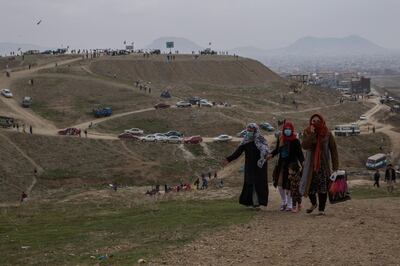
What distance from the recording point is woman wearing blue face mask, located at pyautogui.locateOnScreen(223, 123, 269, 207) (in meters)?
14.5

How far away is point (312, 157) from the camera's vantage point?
42.9 feet

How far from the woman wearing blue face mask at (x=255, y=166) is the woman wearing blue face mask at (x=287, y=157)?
381 millimetres

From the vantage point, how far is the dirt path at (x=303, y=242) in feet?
31.9

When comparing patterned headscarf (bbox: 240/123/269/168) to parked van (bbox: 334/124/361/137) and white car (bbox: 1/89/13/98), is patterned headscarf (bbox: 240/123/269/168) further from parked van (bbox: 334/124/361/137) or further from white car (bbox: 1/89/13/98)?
white car (bbox: 1/89/13/98)

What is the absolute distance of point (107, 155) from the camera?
50188 mm

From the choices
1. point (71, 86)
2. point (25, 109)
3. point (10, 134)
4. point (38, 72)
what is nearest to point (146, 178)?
point (10, 134)

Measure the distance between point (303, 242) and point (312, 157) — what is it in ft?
9.52

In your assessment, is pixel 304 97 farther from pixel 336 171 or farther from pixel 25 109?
pixel 336 171

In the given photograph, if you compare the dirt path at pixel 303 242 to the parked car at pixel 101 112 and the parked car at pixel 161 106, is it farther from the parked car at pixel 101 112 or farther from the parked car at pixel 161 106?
the parked car at pixel 161 106

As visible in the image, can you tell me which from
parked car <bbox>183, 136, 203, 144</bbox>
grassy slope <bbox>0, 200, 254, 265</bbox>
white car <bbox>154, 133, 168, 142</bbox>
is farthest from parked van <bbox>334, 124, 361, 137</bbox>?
grassy slope <bbox>0, 200, 254, 265</bbox>

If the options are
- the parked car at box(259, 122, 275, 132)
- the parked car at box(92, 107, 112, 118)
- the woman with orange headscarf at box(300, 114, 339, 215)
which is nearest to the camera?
the woman with orange headscarf at box(300, 114, 339, 215)

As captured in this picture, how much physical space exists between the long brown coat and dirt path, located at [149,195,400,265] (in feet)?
3.08

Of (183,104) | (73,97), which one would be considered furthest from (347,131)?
(73,97)

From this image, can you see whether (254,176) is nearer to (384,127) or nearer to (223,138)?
(223,138)
